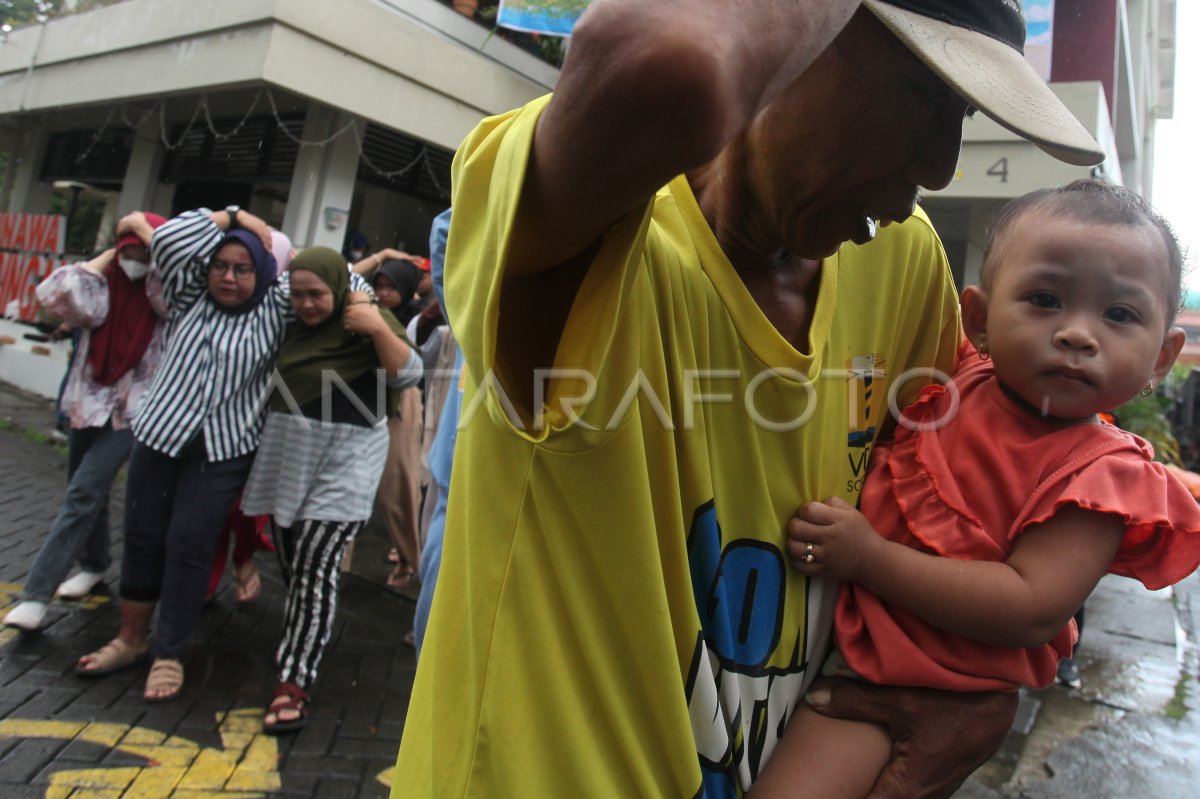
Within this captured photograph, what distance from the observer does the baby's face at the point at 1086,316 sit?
1228 millimetres

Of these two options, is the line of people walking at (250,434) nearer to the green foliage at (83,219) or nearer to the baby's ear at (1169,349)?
the baby's ear at (1169,349)

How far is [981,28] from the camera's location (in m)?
0.85

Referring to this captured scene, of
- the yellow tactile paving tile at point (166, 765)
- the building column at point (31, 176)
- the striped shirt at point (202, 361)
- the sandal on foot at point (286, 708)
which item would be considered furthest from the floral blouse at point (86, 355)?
the building column at point (31, 176)

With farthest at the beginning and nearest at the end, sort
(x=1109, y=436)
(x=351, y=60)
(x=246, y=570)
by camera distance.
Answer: (x=351, y=60) → (x=246, y=570) → (x=1109, y=436)

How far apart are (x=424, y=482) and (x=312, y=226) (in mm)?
3814

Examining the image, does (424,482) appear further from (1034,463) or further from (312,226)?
(1034,463)

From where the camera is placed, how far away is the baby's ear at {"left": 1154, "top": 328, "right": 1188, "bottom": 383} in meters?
1.37

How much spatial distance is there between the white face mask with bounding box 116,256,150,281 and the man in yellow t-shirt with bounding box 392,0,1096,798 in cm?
380

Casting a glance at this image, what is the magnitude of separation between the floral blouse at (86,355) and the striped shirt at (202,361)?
591mm

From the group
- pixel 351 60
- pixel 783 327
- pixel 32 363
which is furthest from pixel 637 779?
pixel 32 363

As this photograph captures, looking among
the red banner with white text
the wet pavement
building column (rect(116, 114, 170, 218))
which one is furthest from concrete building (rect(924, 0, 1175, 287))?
the red banner with white text

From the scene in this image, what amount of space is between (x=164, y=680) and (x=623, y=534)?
130 inches

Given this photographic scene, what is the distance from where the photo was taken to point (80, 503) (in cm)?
402

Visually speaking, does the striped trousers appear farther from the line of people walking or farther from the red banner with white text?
the red banner with white text
